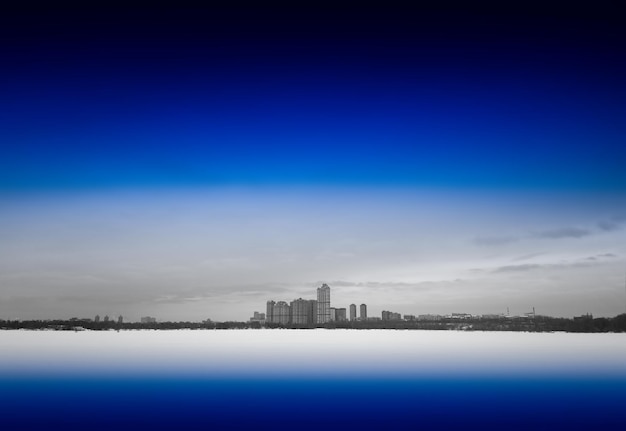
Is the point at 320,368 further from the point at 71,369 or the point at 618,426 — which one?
the point at 618,426

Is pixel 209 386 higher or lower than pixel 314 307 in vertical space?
lower

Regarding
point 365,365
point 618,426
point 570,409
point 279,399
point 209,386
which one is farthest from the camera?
point 365,365

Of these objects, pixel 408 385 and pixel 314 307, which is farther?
pixel 314 307

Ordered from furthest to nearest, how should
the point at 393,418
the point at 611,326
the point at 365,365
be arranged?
the point at 611,326, the point at 365,365, the point at 393,418

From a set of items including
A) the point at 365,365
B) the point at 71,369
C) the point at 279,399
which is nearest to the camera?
the point at 279,399

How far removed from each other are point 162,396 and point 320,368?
39.1 ft

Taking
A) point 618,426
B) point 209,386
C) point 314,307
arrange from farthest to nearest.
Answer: point 314,307, point 209,386, point 618,426

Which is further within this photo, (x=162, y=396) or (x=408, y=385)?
(x=408, y=385)

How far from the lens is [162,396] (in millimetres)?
18031

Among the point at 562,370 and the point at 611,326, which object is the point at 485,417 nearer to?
the point at 562,370

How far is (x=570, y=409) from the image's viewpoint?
16.0m

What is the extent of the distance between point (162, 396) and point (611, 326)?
350 feet

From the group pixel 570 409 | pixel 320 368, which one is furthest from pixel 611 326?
pixel 570 409

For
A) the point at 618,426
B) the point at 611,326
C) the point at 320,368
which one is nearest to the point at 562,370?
the point at 320,368
